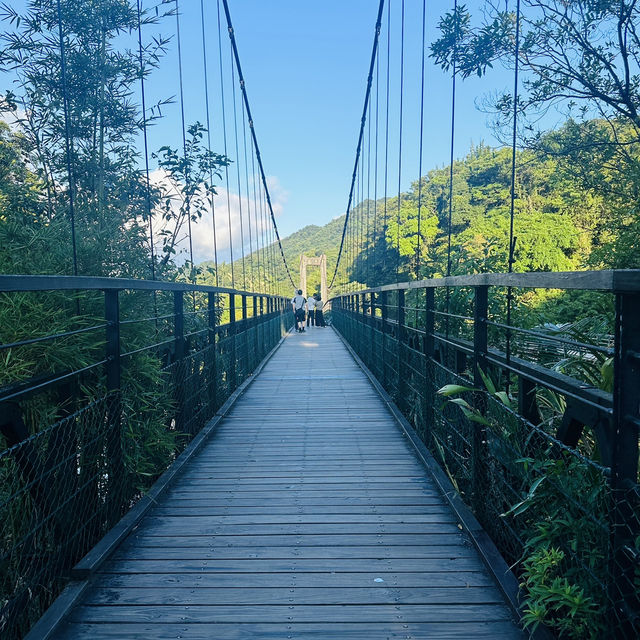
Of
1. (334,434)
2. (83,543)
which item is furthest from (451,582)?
(334,434)

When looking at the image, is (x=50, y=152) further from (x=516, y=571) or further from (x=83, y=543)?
(x=516, y=571)

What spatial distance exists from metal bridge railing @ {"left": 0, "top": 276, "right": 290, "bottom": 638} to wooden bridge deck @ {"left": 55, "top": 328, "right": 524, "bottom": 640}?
0.45 feet

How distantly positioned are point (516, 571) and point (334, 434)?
1829mm

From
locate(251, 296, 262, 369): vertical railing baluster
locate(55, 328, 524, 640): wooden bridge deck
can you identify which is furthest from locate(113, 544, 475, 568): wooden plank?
locate(251, 296, 262, 369): vertical railing baluster

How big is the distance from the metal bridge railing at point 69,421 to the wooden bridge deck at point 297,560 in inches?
5.4

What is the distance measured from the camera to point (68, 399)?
181cm

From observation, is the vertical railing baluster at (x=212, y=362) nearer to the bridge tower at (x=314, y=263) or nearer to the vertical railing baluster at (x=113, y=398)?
the vertical railing baluster at (x=113, y=398)

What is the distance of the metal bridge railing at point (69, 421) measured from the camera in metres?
1.44

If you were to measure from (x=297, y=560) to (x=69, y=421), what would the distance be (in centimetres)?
81

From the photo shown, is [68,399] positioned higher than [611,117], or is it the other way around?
[611,117]

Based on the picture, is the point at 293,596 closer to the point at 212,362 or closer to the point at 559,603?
the point at 559,603

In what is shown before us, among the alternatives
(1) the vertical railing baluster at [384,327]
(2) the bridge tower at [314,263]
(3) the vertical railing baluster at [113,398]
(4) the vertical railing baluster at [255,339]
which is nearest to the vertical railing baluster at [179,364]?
(3) the vertical railing baluster at [113,398]

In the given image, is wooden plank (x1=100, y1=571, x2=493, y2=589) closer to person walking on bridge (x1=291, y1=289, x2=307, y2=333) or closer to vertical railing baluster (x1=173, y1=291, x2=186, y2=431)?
vertical railing baluster (x1=173, y1=291, x2=186, y2=431)

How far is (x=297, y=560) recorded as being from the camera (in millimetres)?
1731
